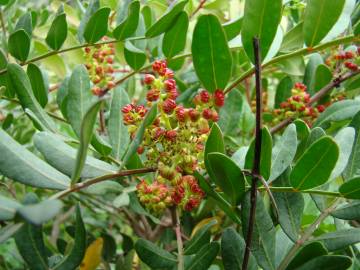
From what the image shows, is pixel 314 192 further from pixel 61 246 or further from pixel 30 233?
pixel 61 246

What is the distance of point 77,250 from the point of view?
0.71m

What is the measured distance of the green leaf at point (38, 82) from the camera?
2.94 ft

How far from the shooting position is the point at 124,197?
2.53 ft

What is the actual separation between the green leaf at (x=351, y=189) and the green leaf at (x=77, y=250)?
1.27 ft

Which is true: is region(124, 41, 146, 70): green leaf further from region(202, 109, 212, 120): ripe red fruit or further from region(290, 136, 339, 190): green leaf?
region(290, 136, 339, 190): green leaf

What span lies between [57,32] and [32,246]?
1.52 feet

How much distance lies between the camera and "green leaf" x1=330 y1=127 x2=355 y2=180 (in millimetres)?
715

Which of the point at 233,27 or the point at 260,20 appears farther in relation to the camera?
the point at 233,27

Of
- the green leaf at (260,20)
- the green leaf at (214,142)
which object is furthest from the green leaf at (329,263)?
the green leaf at (260,20)

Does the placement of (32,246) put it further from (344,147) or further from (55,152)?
(344,147)

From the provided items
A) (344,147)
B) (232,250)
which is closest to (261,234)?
(232,250)

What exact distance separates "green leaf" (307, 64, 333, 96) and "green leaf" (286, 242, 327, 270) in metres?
0.50

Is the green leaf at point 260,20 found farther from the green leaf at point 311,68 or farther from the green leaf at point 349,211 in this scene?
the green leaf at point 311,68

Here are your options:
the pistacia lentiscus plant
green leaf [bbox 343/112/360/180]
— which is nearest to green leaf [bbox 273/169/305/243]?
the pistacia lentiscus plant
